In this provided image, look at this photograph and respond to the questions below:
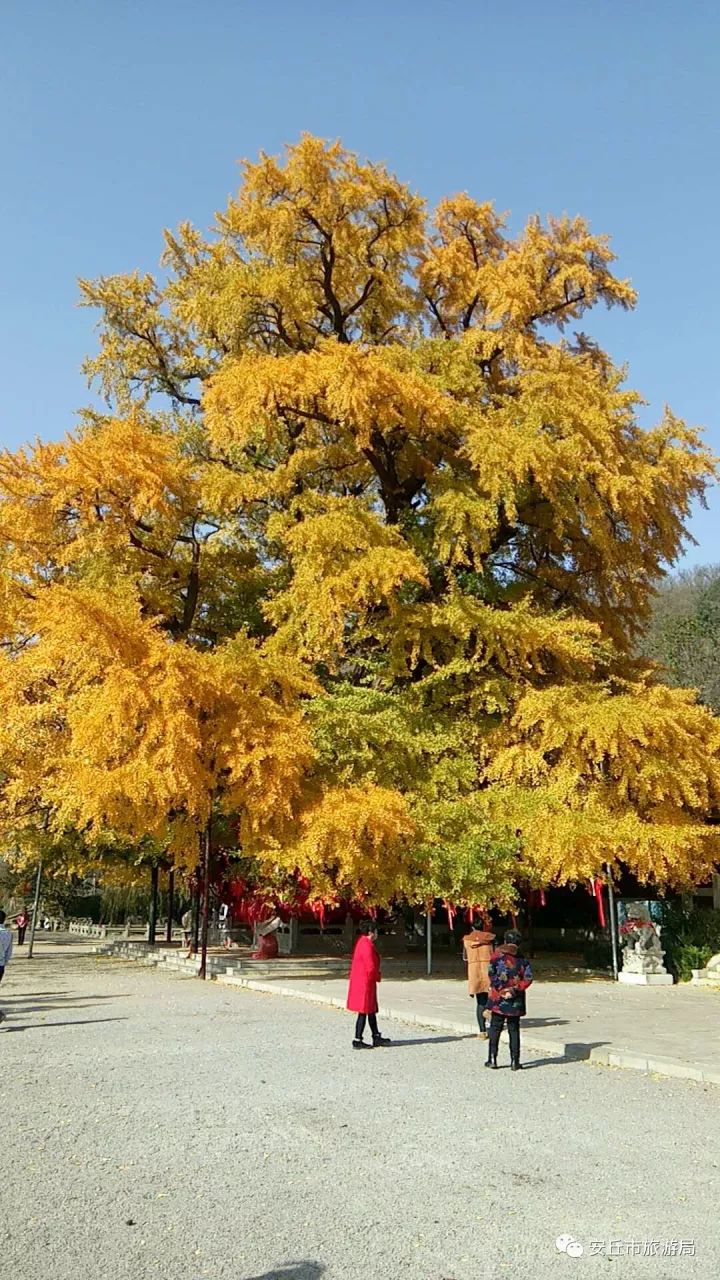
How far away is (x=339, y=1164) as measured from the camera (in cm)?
574

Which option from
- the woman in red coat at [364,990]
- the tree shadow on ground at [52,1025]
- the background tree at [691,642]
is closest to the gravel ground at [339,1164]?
the woman in red coat at [364,990]

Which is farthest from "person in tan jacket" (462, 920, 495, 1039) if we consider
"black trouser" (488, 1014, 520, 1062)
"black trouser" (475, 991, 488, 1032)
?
"black trouser" (488, 1014, 520, 1062)

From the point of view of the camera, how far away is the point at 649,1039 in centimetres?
1080

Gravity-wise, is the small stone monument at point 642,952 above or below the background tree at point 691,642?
below

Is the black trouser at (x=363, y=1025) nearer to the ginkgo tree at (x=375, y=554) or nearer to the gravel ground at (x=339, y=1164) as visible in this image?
the gravel ground at (x=339, y=1164)

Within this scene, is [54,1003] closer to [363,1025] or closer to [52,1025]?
[52,1025]

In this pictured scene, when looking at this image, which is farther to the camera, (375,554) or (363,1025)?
(375,554)

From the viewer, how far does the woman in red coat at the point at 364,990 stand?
406 inches

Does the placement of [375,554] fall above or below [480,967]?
above

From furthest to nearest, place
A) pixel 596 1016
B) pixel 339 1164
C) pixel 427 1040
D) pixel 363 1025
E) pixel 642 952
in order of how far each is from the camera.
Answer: pixel 642 952, pixel 596 1016, pixel 427 1040, pixel 363 1025, pixel 339 1164

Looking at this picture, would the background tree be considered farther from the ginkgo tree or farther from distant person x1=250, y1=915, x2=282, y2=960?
distant person x1=250, y1=915, x2=282, y2=960

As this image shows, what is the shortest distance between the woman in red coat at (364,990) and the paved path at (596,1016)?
1.90 metres

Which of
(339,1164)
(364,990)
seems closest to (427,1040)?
(364,990)

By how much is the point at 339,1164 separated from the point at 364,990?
15.5ft
